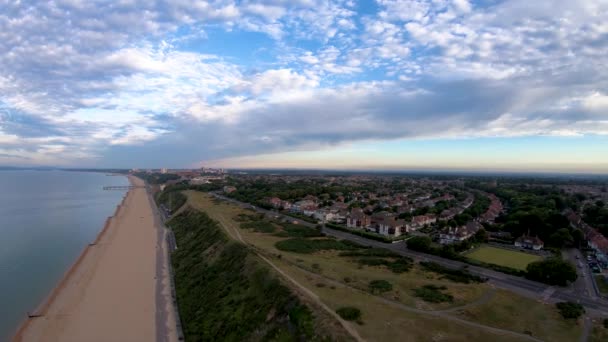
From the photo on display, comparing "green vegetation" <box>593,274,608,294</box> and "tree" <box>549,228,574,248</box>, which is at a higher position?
"tree" <box>549,228,574,248</box>

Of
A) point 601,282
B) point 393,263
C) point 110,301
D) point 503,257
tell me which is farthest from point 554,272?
point 110,301

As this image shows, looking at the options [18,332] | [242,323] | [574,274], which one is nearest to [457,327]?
[242,323]

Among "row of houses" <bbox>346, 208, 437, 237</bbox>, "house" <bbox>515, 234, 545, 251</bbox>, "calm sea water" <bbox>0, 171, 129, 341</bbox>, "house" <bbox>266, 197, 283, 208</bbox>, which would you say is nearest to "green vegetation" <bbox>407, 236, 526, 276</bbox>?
"house" <bbox>515, 234, 545, 251</bbox>

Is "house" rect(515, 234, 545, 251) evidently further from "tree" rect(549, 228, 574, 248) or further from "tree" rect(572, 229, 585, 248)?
"tree" rect(572, 229, 585, 248)

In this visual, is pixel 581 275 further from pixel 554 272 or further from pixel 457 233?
pixel 457 233

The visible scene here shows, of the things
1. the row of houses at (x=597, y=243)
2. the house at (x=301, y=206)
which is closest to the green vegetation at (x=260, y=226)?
the house at (x=301, y=206)

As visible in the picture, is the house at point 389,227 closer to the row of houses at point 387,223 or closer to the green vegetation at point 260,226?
the row of houses at point 387,223
